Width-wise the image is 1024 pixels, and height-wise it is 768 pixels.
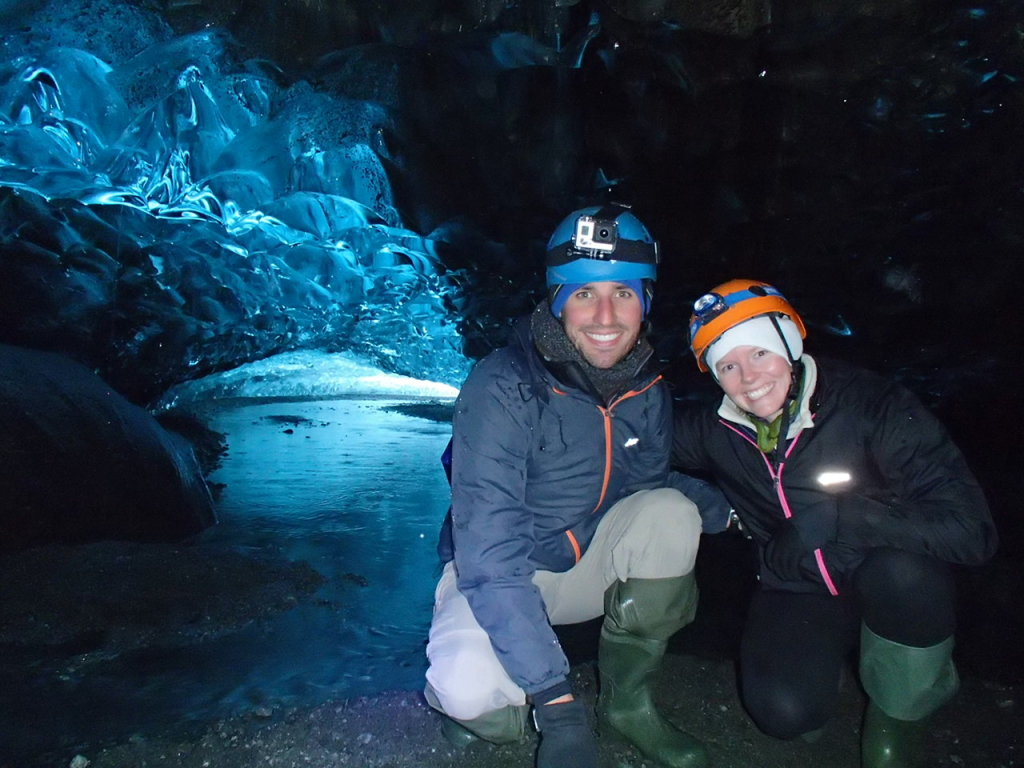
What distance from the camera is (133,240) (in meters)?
6.44

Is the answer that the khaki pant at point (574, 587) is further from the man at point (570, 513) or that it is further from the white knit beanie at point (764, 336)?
the white knit beanie at point (764, 336)

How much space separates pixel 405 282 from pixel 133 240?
9.79 feet

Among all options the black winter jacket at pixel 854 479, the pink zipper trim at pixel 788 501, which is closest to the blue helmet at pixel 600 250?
the black winter jacket at pixel 854 479

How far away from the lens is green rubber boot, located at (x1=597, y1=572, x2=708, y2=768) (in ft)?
7.21

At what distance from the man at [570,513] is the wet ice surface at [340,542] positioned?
73 centimetres

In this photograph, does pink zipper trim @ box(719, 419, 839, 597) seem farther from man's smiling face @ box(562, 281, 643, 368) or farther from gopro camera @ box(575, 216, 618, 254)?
gopro camera @ box(575, 216, 618, 254)

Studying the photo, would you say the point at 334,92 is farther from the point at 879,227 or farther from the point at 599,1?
the point at 879,227

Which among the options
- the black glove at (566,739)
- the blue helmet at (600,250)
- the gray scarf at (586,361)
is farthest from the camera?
the blue helmet at (600,250)

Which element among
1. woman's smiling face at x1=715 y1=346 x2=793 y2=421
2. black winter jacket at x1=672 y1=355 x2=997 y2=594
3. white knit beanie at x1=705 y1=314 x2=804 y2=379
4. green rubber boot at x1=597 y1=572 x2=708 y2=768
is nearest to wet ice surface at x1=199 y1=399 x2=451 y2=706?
green rubber boot at x1=597 y1=572 x2=708 y2=768

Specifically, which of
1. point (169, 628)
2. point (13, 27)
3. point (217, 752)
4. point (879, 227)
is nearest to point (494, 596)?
point (217, 752)

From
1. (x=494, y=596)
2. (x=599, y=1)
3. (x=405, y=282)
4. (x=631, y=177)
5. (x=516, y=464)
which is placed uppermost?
(x=599, y=1)

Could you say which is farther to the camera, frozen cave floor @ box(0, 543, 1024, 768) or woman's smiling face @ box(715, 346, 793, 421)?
woman's smiling face @ box(715, 346, 793, 421)

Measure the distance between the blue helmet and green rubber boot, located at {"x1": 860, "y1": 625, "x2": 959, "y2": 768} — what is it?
1517 mm

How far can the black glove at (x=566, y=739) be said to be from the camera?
1.76 meters
